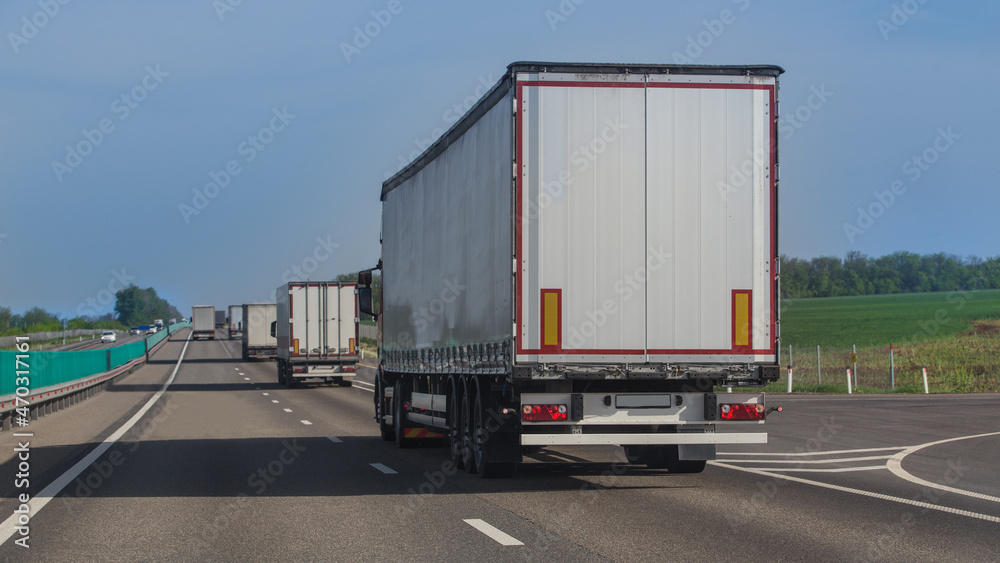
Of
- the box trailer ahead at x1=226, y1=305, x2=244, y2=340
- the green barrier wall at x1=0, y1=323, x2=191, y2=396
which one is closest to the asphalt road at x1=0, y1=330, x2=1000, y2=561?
the green barrier wall at x1=0, y1=323, x2=191, y2=396

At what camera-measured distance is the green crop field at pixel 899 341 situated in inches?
1612

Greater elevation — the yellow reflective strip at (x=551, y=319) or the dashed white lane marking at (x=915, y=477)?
the yellow reflective strip at (x=551, y=319)

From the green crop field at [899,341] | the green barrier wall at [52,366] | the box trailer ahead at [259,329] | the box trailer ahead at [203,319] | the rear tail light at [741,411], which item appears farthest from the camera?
the box trailer ahead at [203,319]

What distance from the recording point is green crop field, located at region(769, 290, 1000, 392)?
4094 cm

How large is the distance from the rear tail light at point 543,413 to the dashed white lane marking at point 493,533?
1.65 m

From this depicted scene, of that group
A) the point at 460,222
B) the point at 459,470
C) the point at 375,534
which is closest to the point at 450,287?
the point at 460,222

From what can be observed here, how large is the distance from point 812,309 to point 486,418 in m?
98.7

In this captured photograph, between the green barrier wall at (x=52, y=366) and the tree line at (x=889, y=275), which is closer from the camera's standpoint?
the green barrier wall at (x=52, y=366)

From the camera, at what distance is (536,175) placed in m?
10.9

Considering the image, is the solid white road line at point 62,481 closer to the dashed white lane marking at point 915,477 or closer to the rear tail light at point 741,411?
the rear tail light at point 741,411

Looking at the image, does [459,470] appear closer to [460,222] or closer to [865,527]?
[460,222]

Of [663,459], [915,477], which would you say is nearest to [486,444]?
[663,459]

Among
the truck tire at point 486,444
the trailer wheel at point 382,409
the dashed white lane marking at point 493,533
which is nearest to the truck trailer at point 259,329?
the trailer wheel at point 382,409

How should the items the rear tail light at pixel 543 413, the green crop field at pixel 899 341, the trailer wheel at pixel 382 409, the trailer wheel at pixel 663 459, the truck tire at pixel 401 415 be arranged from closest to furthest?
the rear tail light at pixel 543 413
the trailer wheel at pixel 663 459
the truck tire at pixel 401 415
the trailer wheel at pixel 382 409
the green crop field at pixel 899 341
